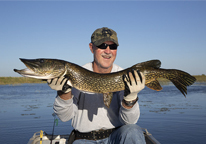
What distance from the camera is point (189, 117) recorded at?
926cm

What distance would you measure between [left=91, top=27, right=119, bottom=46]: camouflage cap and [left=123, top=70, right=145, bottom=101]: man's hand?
→ 83 cm

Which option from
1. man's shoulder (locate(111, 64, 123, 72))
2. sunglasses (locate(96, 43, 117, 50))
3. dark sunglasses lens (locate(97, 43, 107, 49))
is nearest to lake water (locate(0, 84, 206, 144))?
man's shoulder (locate(111, 64, 123, 72))

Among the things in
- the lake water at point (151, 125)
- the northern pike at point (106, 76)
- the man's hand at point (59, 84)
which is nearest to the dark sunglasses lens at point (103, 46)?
the northern pike at point (106, 76)

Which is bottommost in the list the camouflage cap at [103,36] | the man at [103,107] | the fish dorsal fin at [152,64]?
the man at [103,107]

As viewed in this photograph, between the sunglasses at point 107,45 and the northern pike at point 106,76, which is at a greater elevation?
the sunglasses at point 107,45

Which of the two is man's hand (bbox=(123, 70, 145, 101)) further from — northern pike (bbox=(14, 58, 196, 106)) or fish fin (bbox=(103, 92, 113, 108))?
fish fin (bbox=(103, 92, 113, 108))

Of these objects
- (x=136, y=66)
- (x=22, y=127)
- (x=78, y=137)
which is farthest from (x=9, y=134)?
(x=136, y=66)

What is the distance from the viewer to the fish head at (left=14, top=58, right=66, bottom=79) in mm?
2830

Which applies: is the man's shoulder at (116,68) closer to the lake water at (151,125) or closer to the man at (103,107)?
the man at (103,107)

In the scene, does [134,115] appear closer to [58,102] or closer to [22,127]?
[58,102]

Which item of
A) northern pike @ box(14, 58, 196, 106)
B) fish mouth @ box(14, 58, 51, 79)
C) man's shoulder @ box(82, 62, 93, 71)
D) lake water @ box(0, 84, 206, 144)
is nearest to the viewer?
fish mouth @ box(14, 58, 51, 79)

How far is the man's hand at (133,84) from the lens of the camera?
2.82 meters

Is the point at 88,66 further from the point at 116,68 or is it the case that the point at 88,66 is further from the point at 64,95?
the point at 64,95

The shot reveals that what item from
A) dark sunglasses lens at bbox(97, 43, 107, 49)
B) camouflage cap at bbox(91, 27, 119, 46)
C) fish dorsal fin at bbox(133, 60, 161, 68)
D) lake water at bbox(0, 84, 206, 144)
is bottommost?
lake water at bbox(0, 84, 206, 144)
